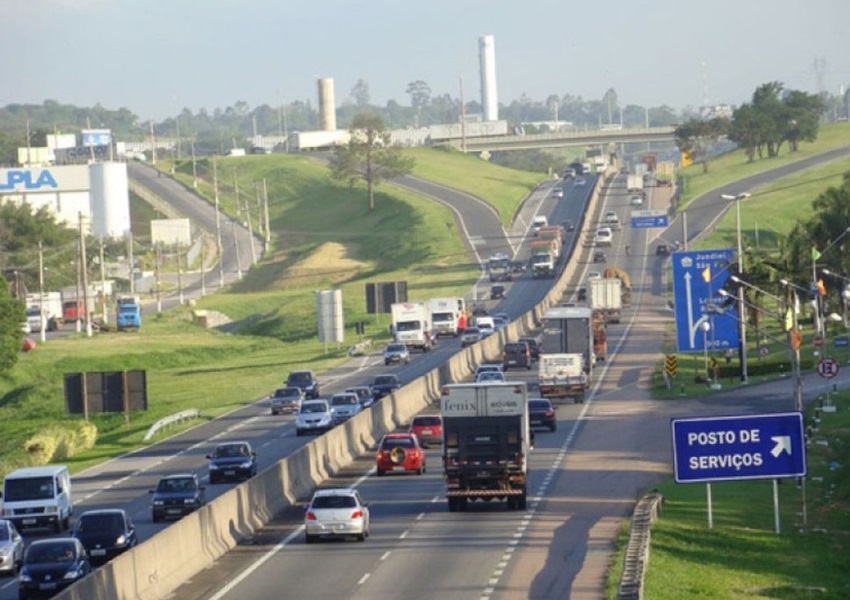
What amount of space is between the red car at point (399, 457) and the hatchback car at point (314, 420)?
47.0 ft

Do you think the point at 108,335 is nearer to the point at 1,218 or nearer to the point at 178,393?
the point at 178,393

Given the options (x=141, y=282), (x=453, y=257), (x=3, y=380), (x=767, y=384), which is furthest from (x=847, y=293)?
(x=141, y=282)

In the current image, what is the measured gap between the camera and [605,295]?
116062 millimetres

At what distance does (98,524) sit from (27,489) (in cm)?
851

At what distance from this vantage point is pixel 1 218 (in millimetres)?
195125

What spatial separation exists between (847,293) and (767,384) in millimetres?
9371

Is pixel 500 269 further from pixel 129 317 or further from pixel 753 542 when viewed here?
pixel 753 542

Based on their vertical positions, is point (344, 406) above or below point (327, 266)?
below

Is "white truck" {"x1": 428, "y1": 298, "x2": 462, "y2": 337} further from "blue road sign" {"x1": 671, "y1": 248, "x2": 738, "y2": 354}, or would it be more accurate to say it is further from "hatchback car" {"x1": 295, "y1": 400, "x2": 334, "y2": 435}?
"blue road sign" {"x1": 671, "y1": 248, "x2": 738, "y2": 354}

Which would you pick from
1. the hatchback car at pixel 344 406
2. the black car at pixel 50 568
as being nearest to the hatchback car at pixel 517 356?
the hatchback car at pixel 344 406

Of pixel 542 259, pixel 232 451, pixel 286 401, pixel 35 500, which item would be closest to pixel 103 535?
pixel 35 500

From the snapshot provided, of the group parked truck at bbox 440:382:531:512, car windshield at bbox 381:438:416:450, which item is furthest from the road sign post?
A: car windshield at bbox 381:438:416:450

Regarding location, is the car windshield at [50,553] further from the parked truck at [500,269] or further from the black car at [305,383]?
the parked truck at [500,269]

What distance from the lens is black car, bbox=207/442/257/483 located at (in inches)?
2319
